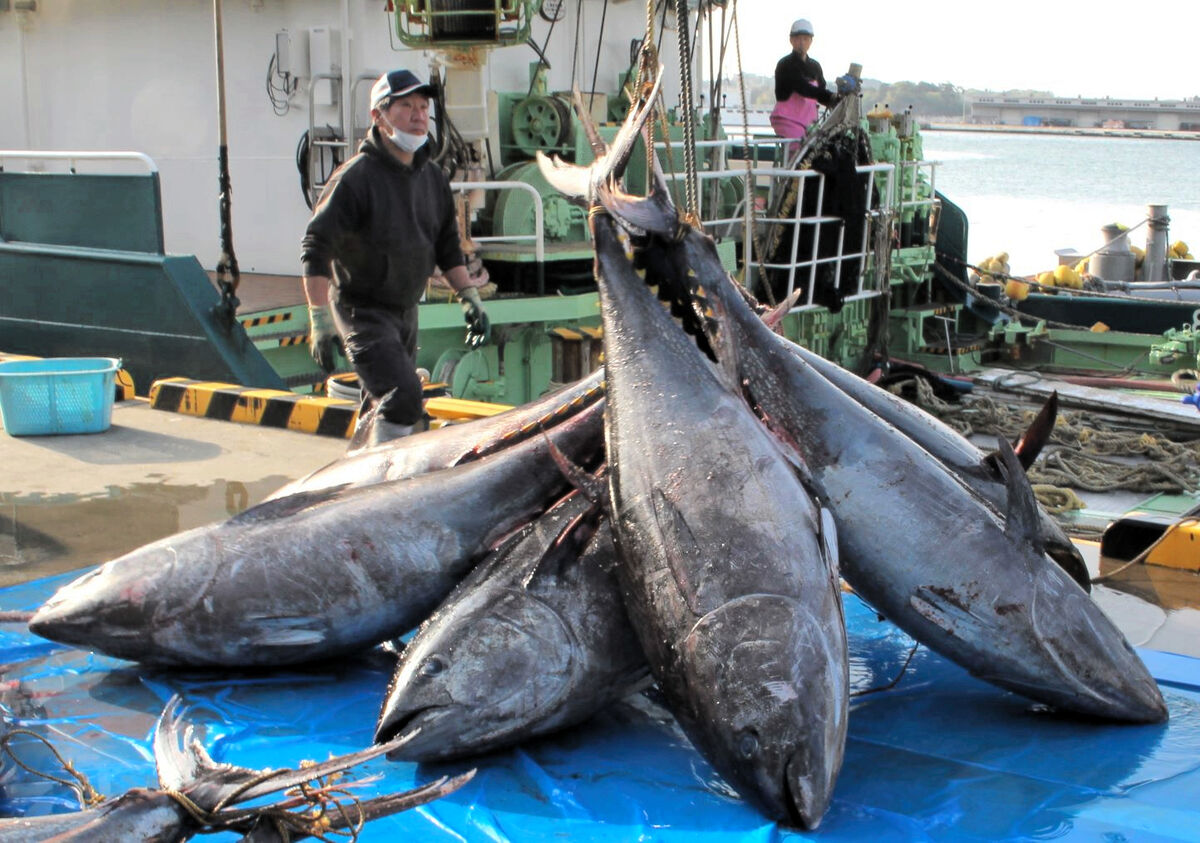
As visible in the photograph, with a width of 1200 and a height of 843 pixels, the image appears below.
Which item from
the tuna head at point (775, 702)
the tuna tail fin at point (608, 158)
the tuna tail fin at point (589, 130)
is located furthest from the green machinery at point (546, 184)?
the tuna head at point (775, 702)

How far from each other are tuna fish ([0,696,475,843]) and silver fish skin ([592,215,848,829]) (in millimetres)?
726

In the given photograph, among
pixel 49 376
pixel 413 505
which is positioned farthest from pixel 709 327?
pixel 49 376

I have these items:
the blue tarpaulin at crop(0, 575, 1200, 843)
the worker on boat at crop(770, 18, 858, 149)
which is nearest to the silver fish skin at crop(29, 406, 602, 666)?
the blue tarpaulin at crop(0, 575, 1200, 843)

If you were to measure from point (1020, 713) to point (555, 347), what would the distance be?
25.5ft

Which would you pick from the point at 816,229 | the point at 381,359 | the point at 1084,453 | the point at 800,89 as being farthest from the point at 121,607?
the point at 800,89

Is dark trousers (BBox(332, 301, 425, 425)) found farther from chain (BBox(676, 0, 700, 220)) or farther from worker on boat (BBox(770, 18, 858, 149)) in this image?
worker on boat (BBox(770, 18, 858, 149))

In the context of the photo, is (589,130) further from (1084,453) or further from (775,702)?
(1084,453)

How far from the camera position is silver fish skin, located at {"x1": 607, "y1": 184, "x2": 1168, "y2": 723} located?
3.29 metres

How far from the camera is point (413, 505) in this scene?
3.72 m

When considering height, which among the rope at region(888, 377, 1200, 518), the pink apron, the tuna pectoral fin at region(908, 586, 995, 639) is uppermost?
the pink apron

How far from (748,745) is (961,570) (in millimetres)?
888

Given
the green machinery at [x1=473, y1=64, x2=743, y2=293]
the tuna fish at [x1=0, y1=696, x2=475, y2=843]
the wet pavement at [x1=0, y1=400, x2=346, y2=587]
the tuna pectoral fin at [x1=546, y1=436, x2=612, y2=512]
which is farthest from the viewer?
the green machinery at [x1=473, y1=64, x2=743, y2=293]

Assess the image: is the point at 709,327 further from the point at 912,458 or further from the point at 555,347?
the point at 555,347

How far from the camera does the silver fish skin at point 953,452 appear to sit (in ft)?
12.1
